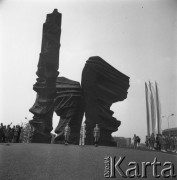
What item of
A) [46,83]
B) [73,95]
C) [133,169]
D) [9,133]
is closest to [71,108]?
[73,95]

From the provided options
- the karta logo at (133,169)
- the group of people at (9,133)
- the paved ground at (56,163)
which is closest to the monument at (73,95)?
the group of people at (9,133)

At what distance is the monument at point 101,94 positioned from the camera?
99.2ft

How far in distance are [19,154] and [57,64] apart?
12.9 meters

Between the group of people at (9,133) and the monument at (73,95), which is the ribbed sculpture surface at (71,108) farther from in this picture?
the group of people at (9,133)

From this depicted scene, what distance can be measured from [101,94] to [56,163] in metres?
21.4

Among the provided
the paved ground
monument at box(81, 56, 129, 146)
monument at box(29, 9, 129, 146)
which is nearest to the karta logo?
the paved ground

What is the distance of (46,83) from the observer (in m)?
23.7

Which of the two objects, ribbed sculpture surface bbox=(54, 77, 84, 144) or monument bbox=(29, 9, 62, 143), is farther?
ribbed sculpture surface bbox=(54, 77, 84, 144)

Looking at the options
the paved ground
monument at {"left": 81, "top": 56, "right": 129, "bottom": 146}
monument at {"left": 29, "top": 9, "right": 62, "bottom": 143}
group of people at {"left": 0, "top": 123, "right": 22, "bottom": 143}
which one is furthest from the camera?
monument at {"left": 81, "top": 56, "right": 129, "bottom": 146}

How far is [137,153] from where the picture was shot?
590 inches

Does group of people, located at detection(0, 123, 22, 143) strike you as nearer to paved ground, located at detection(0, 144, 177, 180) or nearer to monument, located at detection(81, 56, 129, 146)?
paved ground, located at detection(0, 144, 177, 180)

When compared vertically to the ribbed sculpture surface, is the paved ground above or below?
below

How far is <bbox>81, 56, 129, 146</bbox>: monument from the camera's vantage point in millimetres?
30250

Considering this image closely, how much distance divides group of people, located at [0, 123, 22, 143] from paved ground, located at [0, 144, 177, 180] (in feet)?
23.7
